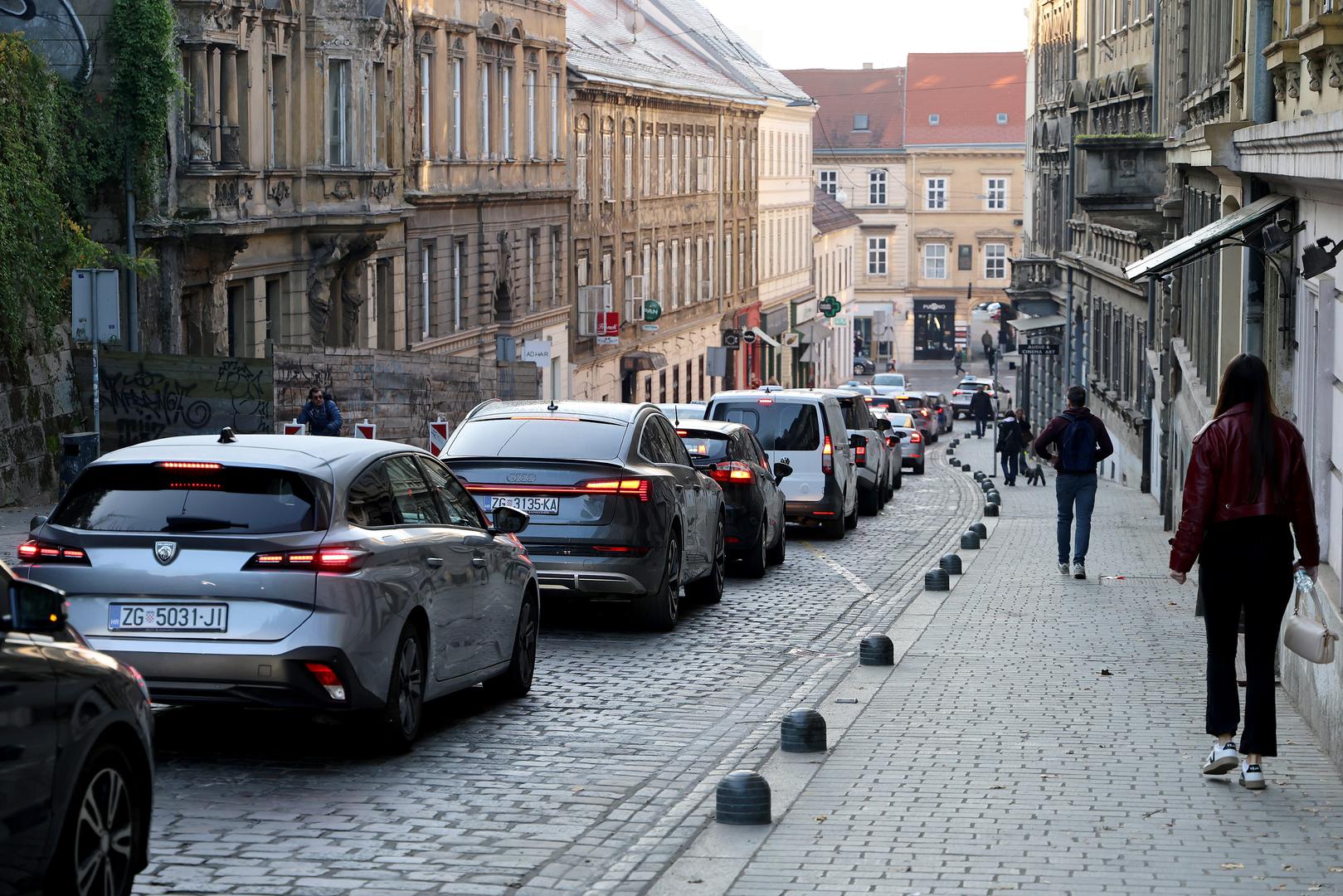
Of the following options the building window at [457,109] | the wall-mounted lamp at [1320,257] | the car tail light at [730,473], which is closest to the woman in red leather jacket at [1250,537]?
the wall-mounted lamp at [1320,257]

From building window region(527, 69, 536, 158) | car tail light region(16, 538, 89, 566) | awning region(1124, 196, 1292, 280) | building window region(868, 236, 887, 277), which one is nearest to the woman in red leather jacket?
car tail light region(16, 538, 89, 566)

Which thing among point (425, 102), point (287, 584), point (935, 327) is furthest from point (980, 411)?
point (287, 584)

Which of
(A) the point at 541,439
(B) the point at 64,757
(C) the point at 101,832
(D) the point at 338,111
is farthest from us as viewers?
(D) the point at 338,111

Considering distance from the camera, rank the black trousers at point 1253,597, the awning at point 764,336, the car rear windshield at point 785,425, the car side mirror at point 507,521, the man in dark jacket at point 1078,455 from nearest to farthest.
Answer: the black trousers at point 1253,597 → the car side mirror at point 507,521 → the man in dark jacket at point 1078,455 → the car rear windshield at point 785,425 → the awning at point 764,336

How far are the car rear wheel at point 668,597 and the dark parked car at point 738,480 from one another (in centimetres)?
335

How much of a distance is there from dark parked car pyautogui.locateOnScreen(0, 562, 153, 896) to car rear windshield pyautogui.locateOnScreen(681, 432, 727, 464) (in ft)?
41.1

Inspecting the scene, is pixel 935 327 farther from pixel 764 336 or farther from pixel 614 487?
pixel 614 487

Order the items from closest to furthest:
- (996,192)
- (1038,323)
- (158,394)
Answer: (158,394) < (1038,323) < (996,192)

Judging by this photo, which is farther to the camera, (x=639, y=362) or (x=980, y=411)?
(x=980, y=411)

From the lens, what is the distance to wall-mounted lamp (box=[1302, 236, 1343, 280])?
10.3m

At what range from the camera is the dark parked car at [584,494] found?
1391 centimetres

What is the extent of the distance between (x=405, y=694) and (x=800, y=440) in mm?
14528

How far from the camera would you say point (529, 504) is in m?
14.0

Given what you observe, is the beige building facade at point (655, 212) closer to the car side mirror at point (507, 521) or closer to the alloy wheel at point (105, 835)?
the car side mirror at point (507, 521)
